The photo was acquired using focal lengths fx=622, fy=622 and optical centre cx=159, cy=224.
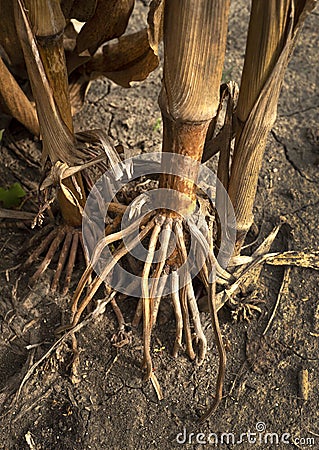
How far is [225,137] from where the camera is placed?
1.09 metres

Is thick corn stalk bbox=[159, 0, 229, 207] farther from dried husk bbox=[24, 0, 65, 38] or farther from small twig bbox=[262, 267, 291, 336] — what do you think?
small twig bbox=[262, 267, 291, 336]

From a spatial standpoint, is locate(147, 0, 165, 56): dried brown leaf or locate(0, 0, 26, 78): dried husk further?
locate(0, 0, 26, 78): dried husk

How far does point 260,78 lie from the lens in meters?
0.92

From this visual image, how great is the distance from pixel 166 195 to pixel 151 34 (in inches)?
11.1

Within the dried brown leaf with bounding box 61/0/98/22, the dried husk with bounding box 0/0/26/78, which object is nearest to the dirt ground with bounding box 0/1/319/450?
the dried husk with bounding box 0/0/26/78

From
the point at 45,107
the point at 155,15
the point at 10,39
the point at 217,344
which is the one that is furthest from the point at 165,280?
the point at 10,39

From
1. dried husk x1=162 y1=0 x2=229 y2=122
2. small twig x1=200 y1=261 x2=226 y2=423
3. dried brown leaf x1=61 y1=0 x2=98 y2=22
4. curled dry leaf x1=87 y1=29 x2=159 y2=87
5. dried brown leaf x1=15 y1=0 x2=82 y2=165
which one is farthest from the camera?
curled dry leaf x1=87 y1=29 x2=159 y2=87

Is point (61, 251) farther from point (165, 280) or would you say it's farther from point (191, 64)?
point (191, 64)

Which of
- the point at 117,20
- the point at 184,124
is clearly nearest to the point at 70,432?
the point at 184,124

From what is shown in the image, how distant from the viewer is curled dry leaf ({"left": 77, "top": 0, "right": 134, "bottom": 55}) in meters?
1.26

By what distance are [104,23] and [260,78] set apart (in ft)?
1.60

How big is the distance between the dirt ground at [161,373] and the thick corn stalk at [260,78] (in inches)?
12.2

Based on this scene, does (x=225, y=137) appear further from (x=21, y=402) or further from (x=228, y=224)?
(x=21, y=402)

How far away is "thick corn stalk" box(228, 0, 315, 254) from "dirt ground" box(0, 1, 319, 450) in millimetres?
310
